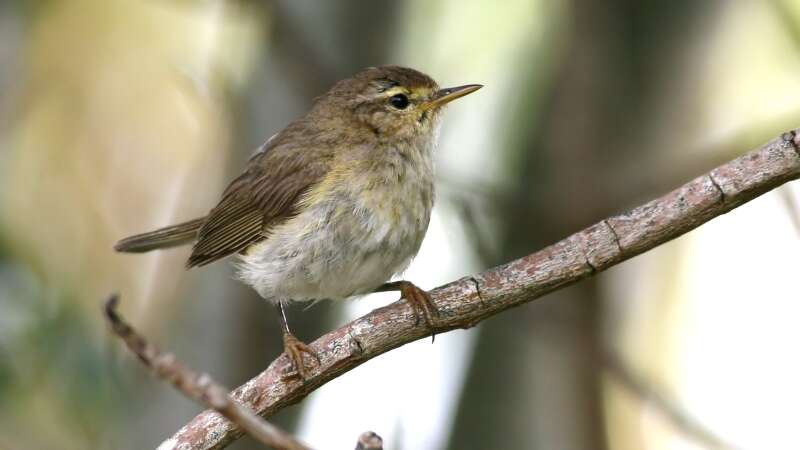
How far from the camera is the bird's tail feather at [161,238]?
4.76m

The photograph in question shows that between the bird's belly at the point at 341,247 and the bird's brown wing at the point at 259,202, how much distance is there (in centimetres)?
14

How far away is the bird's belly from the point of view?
12.6 feet

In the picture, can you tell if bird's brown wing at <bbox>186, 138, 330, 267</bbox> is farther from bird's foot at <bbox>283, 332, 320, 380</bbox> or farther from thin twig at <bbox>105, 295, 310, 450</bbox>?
thin twig at <bbox>105, 295, 310, 450</bbox>

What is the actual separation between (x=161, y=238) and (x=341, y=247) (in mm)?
1336

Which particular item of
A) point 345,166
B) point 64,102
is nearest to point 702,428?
→ point 345,166

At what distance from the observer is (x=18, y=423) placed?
15.1ft

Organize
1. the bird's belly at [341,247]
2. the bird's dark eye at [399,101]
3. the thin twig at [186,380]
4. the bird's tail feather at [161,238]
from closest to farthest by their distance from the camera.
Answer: the thin twig at [186,380] → the bird's belly at [341,247] → the bird's dark eye at [399,101] → the bird's tail feather at [161,238]

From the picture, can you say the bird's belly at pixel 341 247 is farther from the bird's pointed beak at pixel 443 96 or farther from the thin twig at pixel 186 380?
the thin twig at pixel 186 380

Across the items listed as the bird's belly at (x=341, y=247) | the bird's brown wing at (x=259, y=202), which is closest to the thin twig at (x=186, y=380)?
the bird's belly at (x=341, y=247)

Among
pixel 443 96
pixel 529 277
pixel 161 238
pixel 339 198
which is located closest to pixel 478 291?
pixel 529 277

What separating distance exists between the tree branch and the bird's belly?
735 millimetres

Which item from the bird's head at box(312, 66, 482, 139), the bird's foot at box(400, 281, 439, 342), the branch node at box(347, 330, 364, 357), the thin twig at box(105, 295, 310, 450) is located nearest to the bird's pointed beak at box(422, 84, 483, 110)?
the bird's head at box(312, 66, 482, 139)

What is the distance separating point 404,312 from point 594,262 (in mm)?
607

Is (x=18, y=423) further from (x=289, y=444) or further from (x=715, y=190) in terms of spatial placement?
(x=715, y=190)
